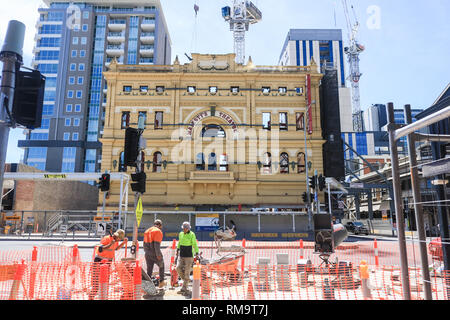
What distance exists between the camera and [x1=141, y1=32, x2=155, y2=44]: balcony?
75250mm

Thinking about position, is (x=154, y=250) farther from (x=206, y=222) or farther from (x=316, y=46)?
(x=316, y=46)

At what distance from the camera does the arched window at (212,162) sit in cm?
3450

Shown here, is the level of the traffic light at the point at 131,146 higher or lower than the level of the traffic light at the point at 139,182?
higher

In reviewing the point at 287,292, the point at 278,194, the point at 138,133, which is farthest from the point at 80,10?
the point at 287,292

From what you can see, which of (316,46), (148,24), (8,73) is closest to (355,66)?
(316,46)

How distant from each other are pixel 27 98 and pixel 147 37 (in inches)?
3025

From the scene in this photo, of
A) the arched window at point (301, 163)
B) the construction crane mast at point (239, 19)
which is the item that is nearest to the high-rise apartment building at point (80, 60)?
the construction crane mast at point (239, 19)

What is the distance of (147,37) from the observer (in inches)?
2958

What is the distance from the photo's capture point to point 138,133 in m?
10.1

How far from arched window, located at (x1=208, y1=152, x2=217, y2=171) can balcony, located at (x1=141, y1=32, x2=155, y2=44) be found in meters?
51.6

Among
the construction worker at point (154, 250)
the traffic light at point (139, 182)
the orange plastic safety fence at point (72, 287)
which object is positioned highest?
the traffic light at point (139, 182)

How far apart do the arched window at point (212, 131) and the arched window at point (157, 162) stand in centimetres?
527

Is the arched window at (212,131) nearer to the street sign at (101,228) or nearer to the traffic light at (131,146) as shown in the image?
the street sign at (101,228)

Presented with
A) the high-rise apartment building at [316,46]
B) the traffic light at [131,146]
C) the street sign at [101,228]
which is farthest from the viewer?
the high-rise apartment building at [316,46]
